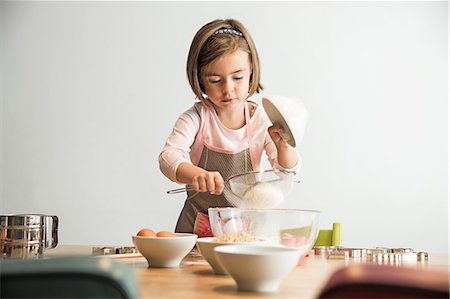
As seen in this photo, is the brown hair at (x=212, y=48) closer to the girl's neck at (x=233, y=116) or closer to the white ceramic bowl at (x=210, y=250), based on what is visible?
the girl's neck at (x=233, y=116)

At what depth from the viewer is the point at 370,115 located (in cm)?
318

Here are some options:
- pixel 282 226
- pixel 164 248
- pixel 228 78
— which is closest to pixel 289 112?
pixel 282 226

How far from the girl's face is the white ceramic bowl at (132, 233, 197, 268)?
729 mm

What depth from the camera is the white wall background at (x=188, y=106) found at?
314 centimetres

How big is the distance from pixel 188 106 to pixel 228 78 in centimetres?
164

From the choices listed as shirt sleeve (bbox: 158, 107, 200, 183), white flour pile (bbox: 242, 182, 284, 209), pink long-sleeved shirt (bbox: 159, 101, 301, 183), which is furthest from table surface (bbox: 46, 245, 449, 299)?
pink long-sleeved shirt (bbox: 159, 101, 301, 183)

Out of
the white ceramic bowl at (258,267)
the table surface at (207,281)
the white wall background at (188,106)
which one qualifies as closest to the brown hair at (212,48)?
the table surface at (207,281)

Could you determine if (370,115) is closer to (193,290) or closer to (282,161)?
(282,161)

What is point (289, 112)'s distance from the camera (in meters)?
1.14

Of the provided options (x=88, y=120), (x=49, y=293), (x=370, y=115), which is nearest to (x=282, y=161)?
(x=49, y=293)

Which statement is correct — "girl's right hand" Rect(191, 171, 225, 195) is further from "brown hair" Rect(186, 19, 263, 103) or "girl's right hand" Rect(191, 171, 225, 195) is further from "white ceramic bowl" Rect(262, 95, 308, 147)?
"brown hair" Rect(186, 19, 263, 103)

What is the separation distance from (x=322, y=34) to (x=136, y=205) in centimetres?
147

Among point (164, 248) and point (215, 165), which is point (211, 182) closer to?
point (164, 248)

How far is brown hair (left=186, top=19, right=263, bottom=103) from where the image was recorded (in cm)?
165
